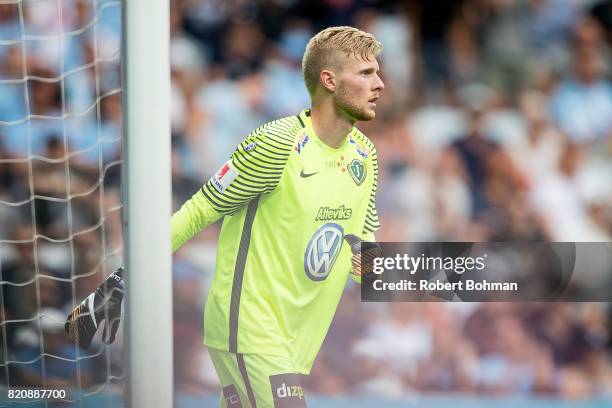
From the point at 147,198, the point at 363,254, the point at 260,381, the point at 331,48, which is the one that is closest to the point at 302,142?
the point at 331,48

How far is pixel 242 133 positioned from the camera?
3.65m

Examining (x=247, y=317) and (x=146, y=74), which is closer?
(x=146, y=74)

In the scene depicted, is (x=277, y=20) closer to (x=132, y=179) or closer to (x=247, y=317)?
(x=247, y=317)

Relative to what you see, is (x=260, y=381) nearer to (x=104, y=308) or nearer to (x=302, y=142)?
(x=104, y=308)

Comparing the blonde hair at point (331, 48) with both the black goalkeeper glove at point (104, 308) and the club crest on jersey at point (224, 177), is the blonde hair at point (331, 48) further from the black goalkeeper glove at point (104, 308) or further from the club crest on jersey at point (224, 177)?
the black goalkeeper glove at point (104, 308)

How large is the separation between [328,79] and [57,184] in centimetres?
107

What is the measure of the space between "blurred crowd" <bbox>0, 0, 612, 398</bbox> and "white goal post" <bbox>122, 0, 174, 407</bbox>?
123 cm

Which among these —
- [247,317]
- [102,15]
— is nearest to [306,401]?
[247,317]

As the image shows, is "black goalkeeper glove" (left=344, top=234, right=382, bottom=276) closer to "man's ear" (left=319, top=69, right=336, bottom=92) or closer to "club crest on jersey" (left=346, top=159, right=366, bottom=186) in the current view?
"club crest on jersey" (left=346, top=159, right=366, bottom=186)

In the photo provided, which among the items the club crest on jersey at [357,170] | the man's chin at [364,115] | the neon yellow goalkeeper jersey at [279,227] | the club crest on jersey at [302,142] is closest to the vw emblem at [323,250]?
the neon yellow goalkeeper jersey at [279,227]

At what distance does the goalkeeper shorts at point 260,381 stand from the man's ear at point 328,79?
981mm

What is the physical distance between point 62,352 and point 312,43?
147 cm

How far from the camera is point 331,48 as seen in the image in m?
3.59

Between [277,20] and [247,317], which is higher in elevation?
[277,20]
